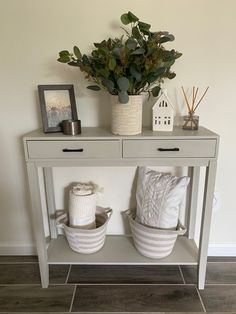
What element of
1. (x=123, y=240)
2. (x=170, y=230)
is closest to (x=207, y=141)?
(x=170, y=230)

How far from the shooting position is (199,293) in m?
1.44

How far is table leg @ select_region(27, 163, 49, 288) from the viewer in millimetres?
1299

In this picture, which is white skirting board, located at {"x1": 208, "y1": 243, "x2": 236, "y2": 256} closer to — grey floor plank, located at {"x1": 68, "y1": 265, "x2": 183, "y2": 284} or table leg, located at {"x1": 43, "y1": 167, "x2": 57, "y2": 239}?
grey floor plank, located at {"x1": 68, "y1": 265, "x2": 183, "y2": 284}

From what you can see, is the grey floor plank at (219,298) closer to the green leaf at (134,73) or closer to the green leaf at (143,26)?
the green leaf at (134,73)

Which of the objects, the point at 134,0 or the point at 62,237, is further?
the point at 62,237

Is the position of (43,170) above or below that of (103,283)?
above

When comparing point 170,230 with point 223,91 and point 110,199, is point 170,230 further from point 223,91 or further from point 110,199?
point 223,91

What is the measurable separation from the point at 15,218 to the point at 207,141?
1366 mm

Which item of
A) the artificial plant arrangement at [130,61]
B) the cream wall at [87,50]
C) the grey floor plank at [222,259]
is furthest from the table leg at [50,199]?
the grey floor plank at [222,259]

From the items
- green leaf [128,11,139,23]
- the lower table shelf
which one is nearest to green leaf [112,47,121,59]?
green leaf [128,11,139,23]

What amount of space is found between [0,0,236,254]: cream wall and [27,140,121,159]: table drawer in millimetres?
333

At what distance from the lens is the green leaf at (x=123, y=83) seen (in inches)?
45.2

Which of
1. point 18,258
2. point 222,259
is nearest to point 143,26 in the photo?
point 222,259

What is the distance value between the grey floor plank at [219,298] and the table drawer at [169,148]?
826 millimetres
